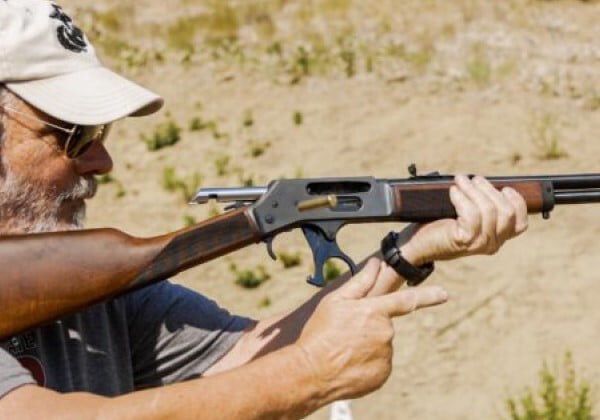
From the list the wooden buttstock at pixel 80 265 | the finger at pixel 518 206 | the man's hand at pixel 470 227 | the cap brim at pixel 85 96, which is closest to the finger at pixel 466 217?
the man's hand at pixel 470 227

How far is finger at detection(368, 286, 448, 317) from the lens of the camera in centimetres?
229

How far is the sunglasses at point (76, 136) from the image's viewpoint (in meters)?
2.51

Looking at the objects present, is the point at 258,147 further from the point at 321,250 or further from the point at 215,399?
the point at 215,399

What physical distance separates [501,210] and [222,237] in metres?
0.72

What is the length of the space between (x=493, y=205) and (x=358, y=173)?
646 cm

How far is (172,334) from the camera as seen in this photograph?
9.21ft

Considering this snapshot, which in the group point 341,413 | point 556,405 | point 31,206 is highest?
point 31,206

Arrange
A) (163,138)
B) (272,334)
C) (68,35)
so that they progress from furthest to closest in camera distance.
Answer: (163,138), (272,334), (68,35)

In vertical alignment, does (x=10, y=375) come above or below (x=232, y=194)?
below

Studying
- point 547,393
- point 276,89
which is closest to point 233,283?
point 547,393

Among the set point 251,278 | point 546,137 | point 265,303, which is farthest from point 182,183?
point 546,137

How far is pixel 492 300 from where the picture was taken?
6.72 meters

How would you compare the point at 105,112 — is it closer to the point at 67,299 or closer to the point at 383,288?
the point at 67,299

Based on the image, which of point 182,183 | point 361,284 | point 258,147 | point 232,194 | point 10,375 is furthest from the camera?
point 258,147
